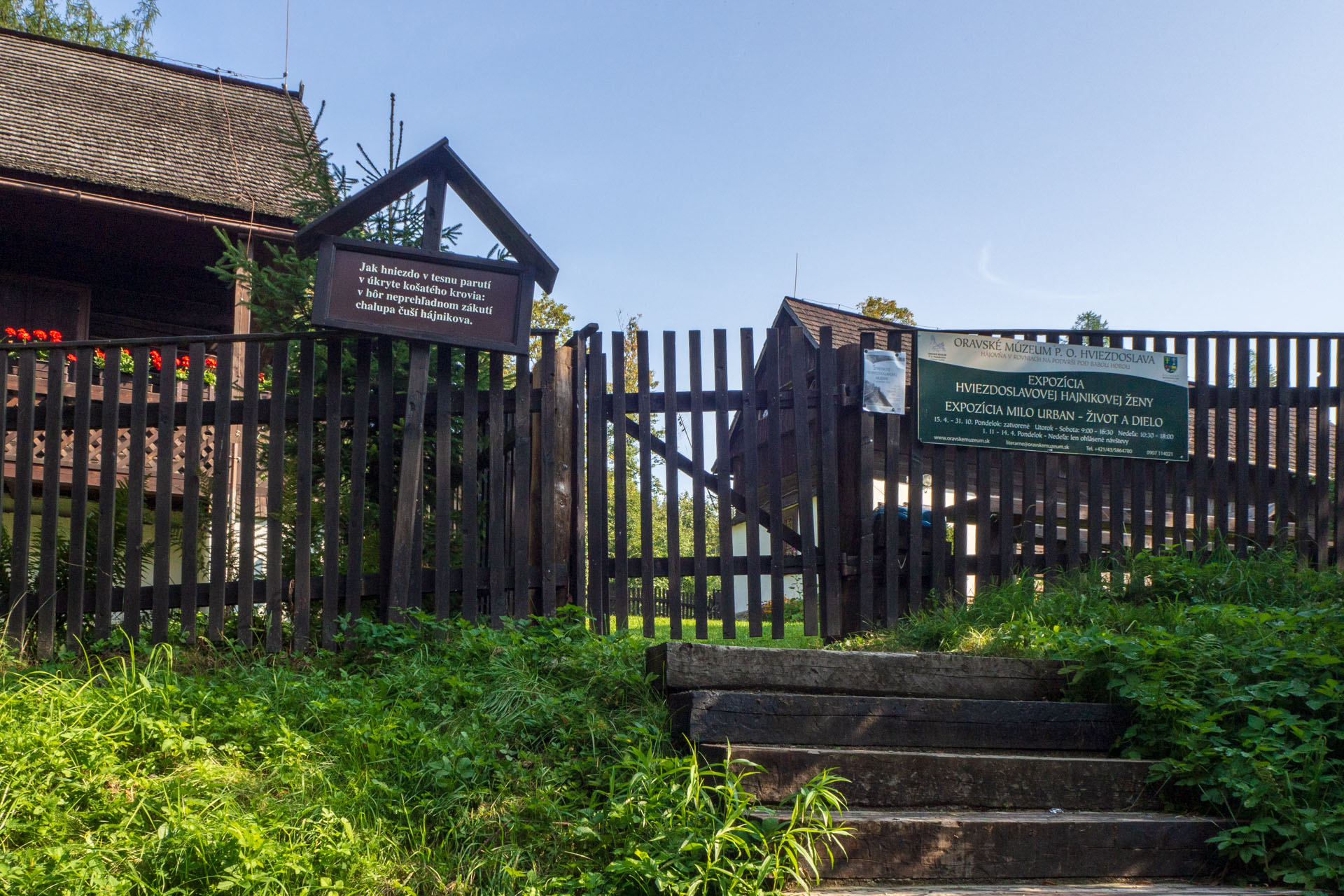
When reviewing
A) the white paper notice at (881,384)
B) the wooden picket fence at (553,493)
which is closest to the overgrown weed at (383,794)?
the wooden picket fence at (553,493)

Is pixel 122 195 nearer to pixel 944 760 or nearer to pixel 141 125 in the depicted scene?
pixel 141 125

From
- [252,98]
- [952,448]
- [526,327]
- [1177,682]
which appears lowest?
[1177,682]

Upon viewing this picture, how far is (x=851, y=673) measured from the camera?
389 cm

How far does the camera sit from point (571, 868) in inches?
113

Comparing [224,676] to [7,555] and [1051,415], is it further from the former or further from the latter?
[1051,415]

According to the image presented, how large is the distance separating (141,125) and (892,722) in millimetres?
13361

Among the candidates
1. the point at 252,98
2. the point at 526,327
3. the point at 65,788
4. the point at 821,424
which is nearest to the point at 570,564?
the point at 526,327

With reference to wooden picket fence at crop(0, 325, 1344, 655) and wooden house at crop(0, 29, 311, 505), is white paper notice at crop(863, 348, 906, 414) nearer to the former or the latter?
wooden picket fence at crop(0, 325, 1344, 655)

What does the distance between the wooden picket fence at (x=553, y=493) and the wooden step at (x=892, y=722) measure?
2017 mm

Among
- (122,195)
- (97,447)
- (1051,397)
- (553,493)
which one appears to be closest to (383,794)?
(553,493)

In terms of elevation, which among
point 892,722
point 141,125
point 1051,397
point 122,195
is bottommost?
point 892,722

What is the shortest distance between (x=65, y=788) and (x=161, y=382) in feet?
9.32

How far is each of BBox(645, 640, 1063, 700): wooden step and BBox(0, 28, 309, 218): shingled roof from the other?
891 cm

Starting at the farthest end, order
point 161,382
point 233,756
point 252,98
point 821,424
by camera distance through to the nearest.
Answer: point 252,98 → point 821,424 → point 161,382 → point 233,756
